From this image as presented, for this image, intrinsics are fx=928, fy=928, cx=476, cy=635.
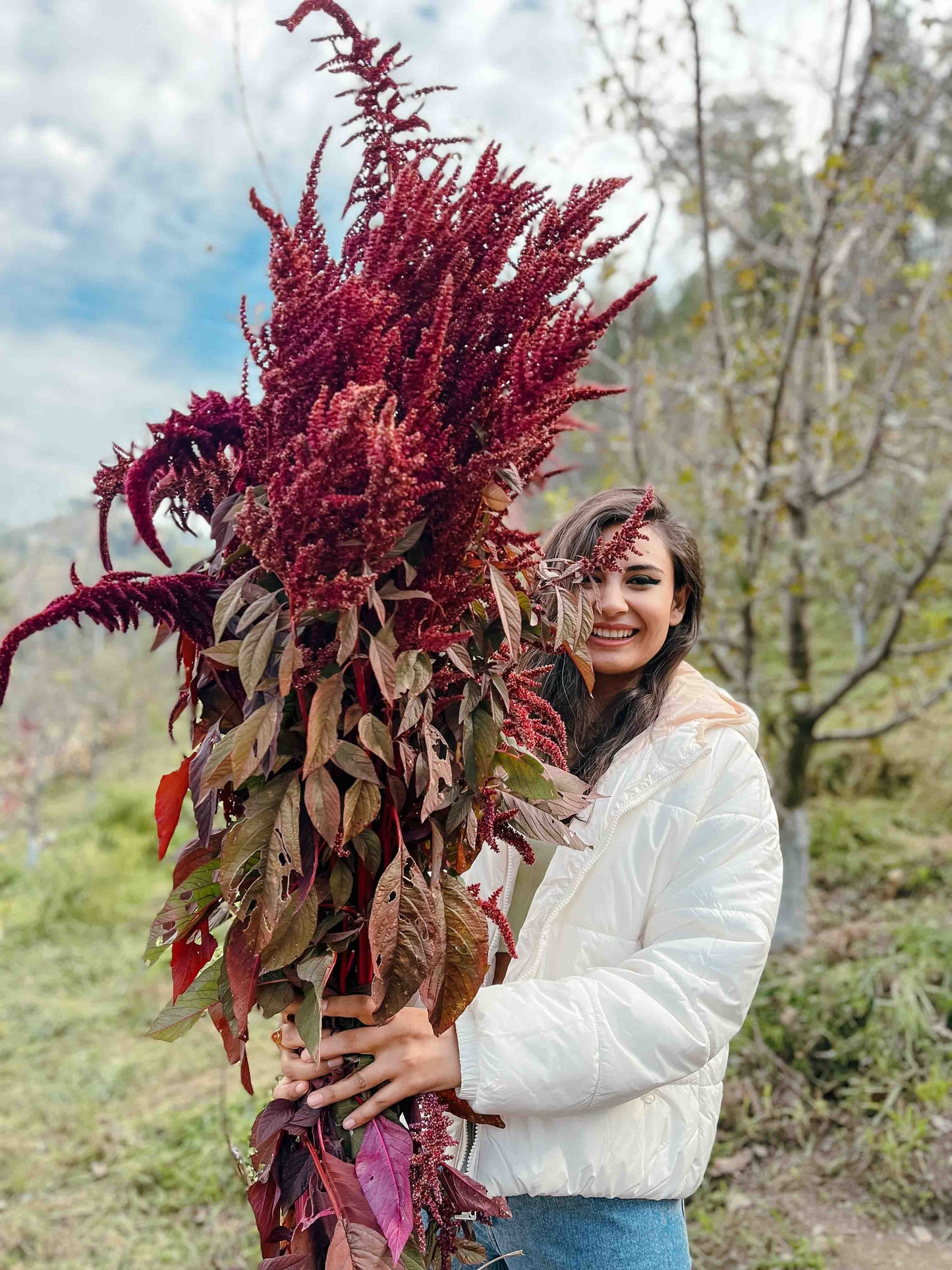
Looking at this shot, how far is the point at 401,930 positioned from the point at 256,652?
0.32m

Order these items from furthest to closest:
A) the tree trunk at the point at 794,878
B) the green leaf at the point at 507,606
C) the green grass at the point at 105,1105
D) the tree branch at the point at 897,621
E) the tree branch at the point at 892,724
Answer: the tree trunk at the point at 794,878, the tree branch at the point at 892,724, the tree branch at the point at 897,621, the green grass at the point at 105,1105, the green leaf at the point at 507,606

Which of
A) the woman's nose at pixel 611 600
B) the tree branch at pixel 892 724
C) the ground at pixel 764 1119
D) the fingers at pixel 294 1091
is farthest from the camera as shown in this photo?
the tree branch at pixel 892 724

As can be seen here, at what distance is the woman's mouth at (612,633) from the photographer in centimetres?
148

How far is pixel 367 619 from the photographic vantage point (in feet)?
3.11

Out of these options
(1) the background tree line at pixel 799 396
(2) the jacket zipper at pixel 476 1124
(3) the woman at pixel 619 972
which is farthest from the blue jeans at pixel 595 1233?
(1) the background tree line at pixel 799 396

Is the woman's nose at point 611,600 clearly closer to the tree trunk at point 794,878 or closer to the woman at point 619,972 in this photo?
the woman at point 619,972

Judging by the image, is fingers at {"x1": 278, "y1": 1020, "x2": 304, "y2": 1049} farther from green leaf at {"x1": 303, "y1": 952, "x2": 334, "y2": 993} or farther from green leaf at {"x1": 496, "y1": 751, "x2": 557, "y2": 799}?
green leaf at {"x1": 496, "y1": 751, "x2": 557, "y2": 799}

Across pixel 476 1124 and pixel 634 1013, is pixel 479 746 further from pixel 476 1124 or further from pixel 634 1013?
pixel 476 1124

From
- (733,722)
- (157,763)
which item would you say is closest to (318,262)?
(733,722)

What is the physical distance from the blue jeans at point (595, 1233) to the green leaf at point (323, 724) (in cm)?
85

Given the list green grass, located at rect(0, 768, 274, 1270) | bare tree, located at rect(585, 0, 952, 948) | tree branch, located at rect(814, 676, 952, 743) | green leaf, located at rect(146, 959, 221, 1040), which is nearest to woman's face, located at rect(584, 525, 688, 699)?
green leaf, located at rect(146, 959, 221, 1040)

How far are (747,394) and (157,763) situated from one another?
12.4 m

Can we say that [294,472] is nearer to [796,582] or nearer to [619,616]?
[619,616]

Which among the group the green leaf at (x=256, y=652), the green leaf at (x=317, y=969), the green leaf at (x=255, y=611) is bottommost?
the green leaf at (x=317, y=969)
